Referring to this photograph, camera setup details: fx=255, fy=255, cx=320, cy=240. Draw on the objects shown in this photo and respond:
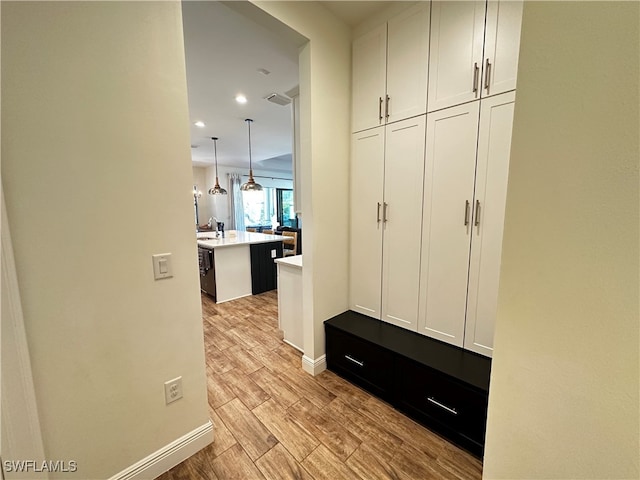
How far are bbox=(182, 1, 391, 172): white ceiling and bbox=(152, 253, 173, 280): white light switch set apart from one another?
4.90ft

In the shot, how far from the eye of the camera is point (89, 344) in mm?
1096

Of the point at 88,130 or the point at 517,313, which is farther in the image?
the point at 88,130

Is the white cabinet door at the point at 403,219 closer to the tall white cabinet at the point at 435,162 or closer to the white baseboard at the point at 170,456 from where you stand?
the tall white cabinet at the point at 435,162

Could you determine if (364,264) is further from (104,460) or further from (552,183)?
(104,460)

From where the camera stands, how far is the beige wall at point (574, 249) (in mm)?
504

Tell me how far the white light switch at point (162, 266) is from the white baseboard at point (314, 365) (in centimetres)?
136

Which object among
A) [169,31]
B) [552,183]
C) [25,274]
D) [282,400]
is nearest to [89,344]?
[25,274]

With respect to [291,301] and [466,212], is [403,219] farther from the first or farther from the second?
[291,301]

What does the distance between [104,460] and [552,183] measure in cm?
198

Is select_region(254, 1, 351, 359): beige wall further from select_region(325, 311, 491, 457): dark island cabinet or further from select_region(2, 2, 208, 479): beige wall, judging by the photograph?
select_region(2, 2, 208, 479): beige wall

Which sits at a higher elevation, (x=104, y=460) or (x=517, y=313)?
(x=517, y=313)

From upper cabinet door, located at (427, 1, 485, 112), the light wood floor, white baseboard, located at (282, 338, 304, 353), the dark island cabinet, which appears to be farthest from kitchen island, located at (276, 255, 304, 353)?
upper cabinet door, located at (427, 1, 485, 112)

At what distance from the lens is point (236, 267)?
388 cm

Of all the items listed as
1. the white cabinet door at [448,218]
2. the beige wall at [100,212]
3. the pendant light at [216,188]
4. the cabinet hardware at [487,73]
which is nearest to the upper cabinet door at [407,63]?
the white cabinet door at [448,218]
